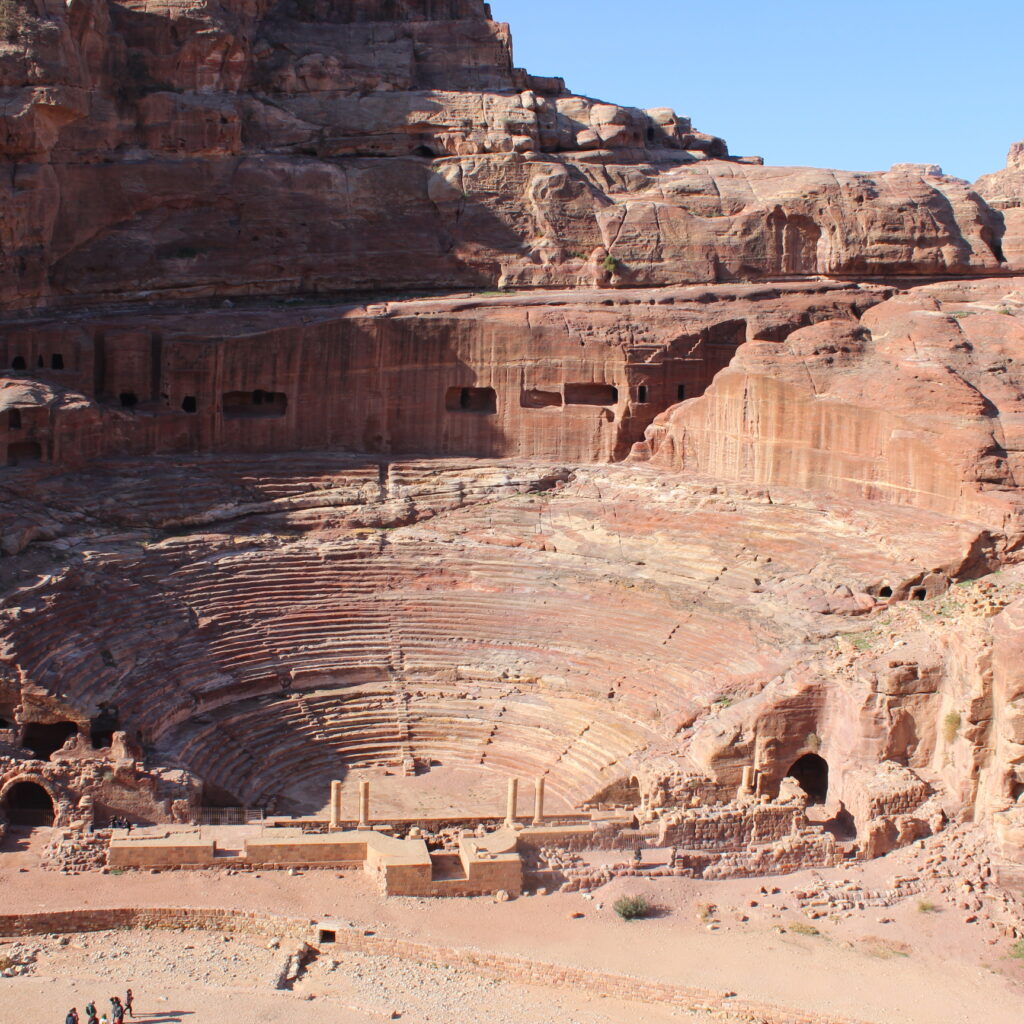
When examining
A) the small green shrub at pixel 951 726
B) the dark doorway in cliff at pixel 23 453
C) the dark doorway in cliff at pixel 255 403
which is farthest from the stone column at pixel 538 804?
the dark doorway in cliff at pixel 23 453

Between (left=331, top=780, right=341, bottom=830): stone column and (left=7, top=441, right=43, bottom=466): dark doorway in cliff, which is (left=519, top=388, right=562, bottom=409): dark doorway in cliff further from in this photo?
(left=331, top=780, right=341, bottom=830): stone column

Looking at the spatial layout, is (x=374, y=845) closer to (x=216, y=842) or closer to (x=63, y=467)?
(x=216, y=842)

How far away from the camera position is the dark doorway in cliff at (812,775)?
22.3 meters

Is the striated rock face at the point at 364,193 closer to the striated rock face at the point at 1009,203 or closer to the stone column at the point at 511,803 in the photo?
the striated rock face at the point at 1009,203

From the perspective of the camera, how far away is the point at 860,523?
2466 cm

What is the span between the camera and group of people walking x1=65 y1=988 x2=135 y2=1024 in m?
14.9

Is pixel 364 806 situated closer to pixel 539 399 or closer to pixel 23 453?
pixel 23 453

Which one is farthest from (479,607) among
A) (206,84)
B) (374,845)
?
(206,84)

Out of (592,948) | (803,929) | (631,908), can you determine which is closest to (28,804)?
(592,948)

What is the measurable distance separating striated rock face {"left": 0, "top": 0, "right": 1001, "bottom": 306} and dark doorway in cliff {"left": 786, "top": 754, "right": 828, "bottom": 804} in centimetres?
1360

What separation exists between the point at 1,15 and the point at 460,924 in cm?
2295

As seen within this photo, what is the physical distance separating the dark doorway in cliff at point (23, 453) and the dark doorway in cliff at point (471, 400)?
887 centimetres

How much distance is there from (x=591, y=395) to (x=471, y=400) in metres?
2.87

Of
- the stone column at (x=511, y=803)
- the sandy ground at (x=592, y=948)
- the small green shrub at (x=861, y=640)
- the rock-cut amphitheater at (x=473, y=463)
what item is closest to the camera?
the sandy ground at (x=592, y=948)
